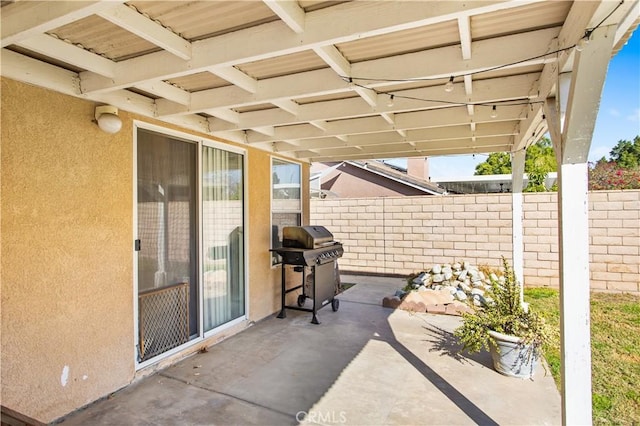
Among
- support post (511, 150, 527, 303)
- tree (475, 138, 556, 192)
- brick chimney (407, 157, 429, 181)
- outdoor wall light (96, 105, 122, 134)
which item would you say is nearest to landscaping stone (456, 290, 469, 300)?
support post (511, 150, 527, 303)

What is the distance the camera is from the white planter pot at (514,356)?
3520mm

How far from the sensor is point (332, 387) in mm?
3447

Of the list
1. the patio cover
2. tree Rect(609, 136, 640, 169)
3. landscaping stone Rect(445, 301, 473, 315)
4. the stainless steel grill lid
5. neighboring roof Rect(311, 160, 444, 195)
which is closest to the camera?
the patio cover

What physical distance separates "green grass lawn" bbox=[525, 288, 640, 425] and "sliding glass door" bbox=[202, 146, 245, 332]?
393 cm

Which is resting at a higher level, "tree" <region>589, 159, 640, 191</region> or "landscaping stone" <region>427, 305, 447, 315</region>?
"tree" <region>589, 159, 640, 191</region>

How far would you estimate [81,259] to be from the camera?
9.96 feet

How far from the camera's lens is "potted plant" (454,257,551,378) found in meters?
3.51

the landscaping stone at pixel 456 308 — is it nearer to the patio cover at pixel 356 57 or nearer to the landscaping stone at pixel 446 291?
the landscaping stone at pixel 446 291

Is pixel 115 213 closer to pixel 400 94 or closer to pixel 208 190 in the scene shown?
pixel 208 190

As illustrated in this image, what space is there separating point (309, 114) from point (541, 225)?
20.4 ft

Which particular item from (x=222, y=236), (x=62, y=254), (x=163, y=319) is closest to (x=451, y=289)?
(x=222, y=236)

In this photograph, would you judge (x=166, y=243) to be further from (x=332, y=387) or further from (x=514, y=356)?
(x=514, y=356)

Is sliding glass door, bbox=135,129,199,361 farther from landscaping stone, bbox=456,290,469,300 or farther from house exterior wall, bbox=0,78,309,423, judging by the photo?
landscaping stone, bbox=456,290,469,300

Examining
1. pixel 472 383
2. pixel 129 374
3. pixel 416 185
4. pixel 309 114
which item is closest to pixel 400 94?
pixel 309 114
